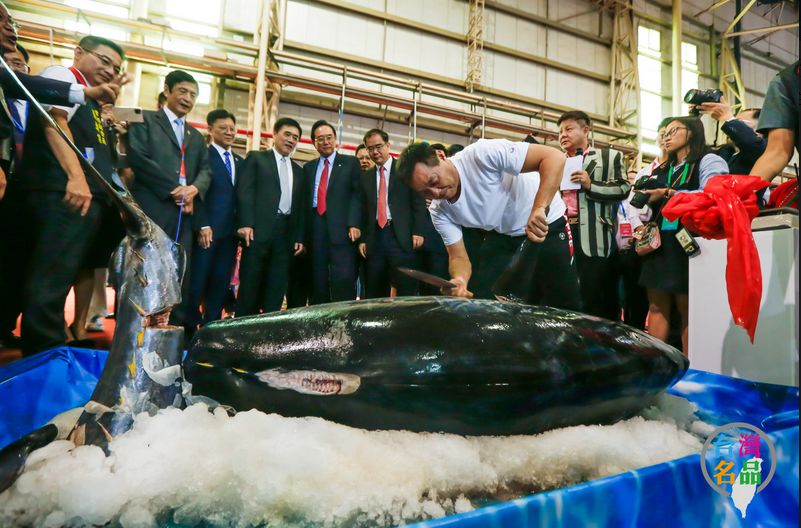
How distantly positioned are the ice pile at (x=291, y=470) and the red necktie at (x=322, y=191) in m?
2.80

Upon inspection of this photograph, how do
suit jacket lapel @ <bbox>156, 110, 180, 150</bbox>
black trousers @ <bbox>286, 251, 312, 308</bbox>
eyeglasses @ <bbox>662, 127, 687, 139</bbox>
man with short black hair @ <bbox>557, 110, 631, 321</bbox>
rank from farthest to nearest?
black trousers @ <bbox>286, 251, 312, 308</bbox> < man with short black hair @ <bbox>557, 110, 631, 321</bbox> < suit jacket lapel @ <bbox>156, 110, 180, 150</bbox> < eyeglasses @ <bbox>662, 127, 687, 139</bbox>

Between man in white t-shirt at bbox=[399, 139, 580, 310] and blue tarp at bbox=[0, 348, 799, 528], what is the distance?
94 cm

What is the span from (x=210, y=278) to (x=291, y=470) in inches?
109

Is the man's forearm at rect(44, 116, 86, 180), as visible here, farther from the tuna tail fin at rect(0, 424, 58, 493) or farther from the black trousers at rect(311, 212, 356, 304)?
the black trousers at rect(311, 212, 356, 304)

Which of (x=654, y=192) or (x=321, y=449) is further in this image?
(x=654, y=192)

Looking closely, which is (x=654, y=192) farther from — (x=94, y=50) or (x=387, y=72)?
(x=387, y=72)

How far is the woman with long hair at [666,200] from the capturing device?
218 cm

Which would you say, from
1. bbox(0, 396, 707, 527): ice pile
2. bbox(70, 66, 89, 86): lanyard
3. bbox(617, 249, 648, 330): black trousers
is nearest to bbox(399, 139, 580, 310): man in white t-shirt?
bbox(0, 396, 707, 527): ice pile

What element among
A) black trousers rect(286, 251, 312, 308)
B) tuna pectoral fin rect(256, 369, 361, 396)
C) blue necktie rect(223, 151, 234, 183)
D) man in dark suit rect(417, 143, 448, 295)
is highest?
blue necktie rect(223, 151, 234, 183)

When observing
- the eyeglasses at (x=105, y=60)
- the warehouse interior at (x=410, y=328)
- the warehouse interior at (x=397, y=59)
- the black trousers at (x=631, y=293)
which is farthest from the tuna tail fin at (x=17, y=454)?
the warehouse interior at (x=397, y=59)

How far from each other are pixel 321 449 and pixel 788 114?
1.60 metres

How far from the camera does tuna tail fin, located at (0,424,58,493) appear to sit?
549 millimetres

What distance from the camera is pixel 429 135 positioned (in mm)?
8781

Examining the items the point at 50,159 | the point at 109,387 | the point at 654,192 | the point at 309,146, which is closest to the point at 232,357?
the point at 109,387
